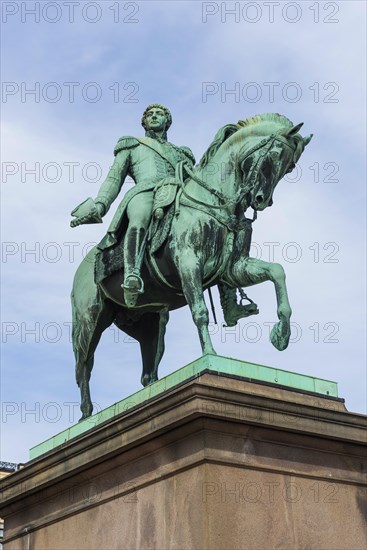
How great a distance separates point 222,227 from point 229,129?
1516 millimetres

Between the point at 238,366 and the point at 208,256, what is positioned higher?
the point at 208,256

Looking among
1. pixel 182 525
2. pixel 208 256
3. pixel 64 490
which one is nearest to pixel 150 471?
pixel 182 525

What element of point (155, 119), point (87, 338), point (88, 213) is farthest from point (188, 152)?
point (87, 338)

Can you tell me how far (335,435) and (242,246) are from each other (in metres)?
2.66

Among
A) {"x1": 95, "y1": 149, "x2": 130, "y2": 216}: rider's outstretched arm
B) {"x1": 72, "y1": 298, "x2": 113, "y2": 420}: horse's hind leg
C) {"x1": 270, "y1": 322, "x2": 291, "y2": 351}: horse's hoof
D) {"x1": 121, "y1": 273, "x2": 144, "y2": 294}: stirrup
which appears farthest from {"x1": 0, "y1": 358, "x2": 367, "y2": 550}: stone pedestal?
{"x1": 95, "y1": 149, "x2": 130, "y2": 216}: rider's outstretched arm

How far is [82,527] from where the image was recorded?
11.4 meters

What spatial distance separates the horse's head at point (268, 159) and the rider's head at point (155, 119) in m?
2.14

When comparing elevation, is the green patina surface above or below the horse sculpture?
below

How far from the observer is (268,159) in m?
11.8

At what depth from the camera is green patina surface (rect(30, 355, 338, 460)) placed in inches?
414

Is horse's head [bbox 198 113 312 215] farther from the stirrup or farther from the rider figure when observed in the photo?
the stirrup

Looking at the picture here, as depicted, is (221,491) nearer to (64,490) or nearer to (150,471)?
(150,471)

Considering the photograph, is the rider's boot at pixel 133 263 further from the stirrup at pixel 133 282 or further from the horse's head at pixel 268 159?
the horse's head at pixel 268 159

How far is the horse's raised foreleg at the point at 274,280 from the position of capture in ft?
36.8
